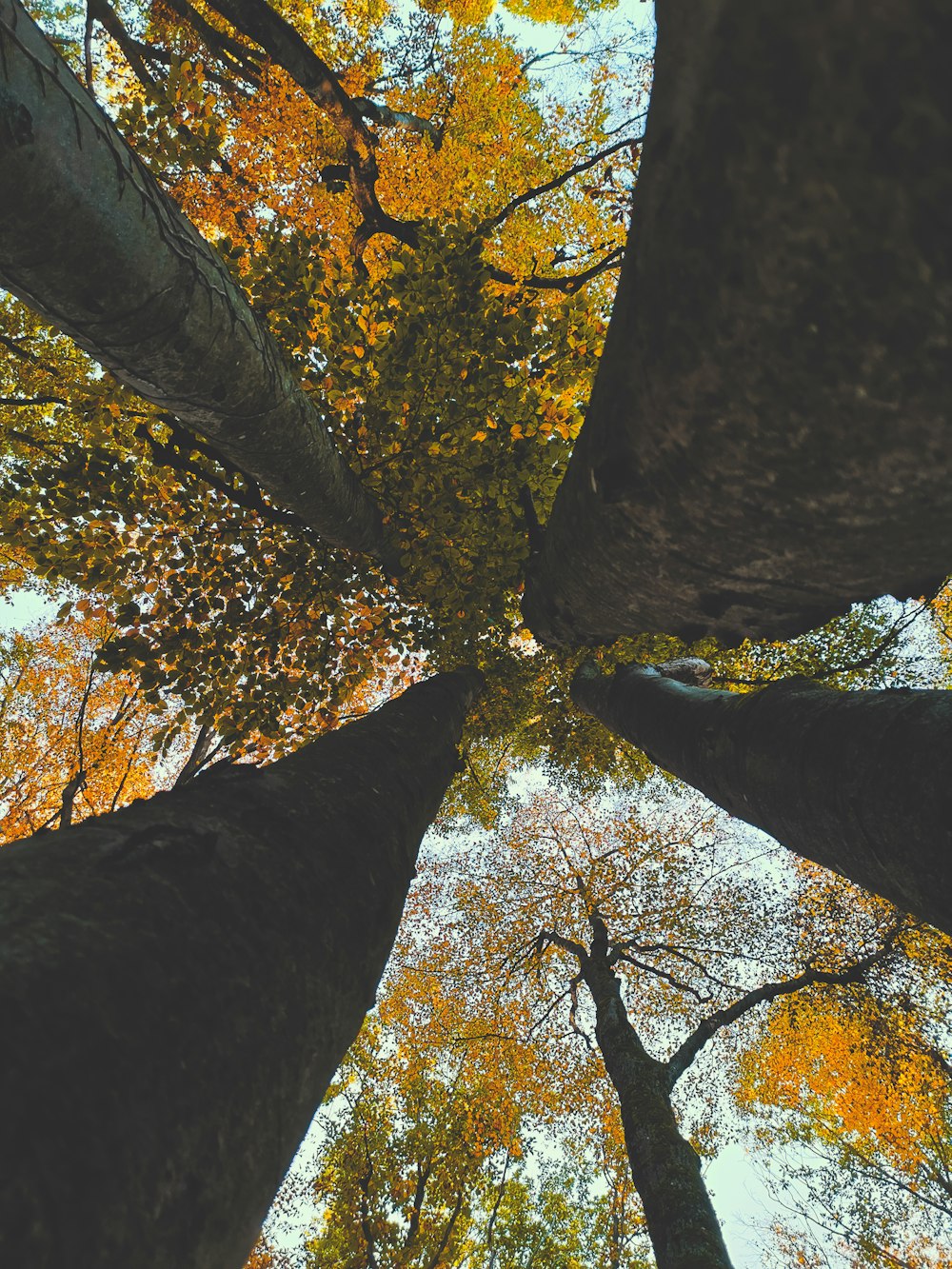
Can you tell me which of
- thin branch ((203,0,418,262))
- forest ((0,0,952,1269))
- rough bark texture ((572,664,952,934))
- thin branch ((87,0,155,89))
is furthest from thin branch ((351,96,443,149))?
rough bark texture ((572,664,952,934))

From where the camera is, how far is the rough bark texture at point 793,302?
667 millimetres

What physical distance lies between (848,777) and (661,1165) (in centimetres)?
622

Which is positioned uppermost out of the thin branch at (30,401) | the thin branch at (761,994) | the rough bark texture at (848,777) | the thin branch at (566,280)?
the thin branch at (566,280)

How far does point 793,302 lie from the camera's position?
0.83m

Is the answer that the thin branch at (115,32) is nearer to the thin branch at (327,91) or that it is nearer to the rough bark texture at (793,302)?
the thin branch at (327,91)

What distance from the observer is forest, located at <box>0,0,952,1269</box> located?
0.76 m

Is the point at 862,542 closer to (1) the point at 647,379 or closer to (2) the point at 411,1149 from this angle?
(1) the point at 647,379

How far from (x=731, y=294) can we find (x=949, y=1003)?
14.4 m

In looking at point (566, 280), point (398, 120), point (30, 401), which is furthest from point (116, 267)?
point (398, 120)

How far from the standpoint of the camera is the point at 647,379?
43.8 inches

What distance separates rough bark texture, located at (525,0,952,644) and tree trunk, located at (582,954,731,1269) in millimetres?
6656

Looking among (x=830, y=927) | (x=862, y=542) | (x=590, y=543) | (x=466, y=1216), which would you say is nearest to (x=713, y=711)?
(x=590, y=543)

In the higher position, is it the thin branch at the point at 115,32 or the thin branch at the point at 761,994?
the thin branch at the point at 115,32

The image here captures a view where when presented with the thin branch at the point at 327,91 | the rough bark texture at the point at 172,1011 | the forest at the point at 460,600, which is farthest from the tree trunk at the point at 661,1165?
the thin branch at the point at 327,91
